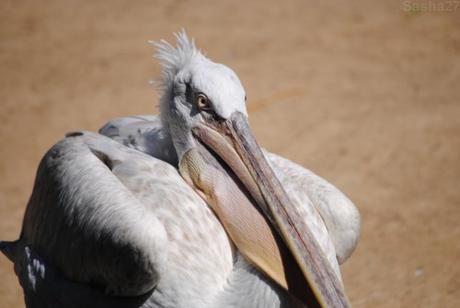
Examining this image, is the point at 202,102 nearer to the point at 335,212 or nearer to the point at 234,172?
the point at 234,172

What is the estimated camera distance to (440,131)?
5.84 metres

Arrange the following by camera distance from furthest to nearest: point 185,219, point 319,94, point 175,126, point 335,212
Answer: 1. point 319,94
2. point 335,212
3. point 175,126
4. point 185,219

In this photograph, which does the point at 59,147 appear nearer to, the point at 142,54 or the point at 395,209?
the point at 395,209

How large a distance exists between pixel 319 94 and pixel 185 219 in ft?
11.3

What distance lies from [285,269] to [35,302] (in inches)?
46.8

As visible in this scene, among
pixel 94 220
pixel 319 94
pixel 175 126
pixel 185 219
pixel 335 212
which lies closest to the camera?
pixel 94 220

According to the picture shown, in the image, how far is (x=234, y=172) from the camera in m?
3.10

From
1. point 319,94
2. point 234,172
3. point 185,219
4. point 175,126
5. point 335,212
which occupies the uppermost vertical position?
point 175,126

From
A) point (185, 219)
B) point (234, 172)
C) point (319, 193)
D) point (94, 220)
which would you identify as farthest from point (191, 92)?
point (319, 193)

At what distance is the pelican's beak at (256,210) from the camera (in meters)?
2.79

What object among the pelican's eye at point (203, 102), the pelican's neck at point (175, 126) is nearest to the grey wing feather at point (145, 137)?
the pelican's neck at point (175, 126)

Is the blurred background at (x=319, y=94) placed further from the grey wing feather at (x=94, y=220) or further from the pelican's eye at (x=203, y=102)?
the pelican's eye at (x=203, y=102)

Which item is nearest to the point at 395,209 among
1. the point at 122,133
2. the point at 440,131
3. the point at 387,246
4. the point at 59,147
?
the point at 387,246

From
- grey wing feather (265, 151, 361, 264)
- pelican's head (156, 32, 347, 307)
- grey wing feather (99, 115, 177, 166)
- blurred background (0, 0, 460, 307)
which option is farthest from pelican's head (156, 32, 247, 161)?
blurred background (0, 0, 460, 307)
